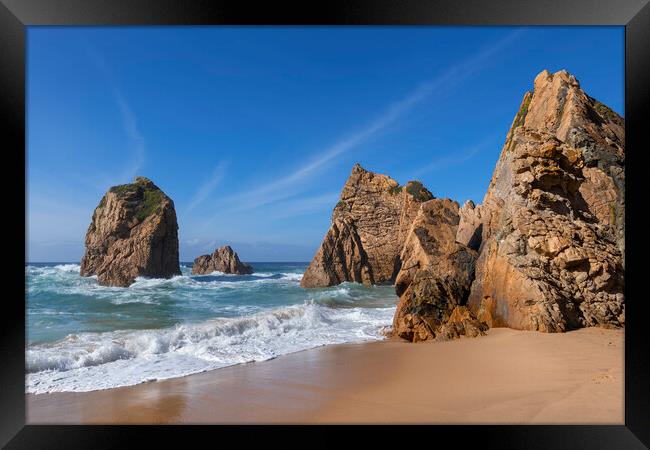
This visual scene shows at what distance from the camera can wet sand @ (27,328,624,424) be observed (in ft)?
9.82

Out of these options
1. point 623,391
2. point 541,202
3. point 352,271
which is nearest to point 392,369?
point 623,391

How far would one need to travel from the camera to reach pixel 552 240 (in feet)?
17.8

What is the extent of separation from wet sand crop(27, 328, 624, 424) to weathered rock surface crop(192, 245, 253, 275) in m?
39.0

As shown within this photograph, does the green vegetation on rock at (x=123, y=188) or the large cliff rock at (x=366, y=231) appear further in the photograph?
the green vegetation on rock at (x=123, y=188)

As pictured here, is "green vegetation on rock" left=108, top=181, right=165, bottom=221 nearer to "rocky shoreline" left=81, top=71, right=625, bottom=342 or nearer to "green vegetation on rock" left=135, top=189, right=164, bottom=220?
"green vegetation on rock" left=135, top=189, right=164, bottom=220

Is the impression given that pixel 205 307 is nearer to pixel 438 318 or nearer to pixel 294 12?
pixel 438 318

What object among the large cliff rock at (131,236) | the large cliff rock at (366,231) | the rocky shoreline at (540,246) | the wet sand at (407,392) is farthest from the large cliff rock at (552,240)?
the large cliff rock at (131,236)

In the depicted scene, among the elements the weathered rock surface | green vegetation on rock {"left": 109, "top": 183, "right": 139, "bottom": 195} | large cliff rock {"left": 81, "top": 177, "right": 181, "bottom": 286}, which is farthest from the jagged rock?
the weathered rock surface

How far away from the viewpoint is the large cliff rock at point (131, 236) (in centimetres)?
2553

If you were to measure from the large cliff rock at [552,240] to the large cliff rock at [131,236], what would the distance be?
24746mm

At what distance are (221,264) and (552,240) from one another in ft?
135

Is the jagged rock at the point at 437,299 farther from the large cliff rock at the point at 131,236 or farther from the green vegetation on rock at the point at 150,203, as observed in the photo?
the green vegetation on rock at the point at 150,203

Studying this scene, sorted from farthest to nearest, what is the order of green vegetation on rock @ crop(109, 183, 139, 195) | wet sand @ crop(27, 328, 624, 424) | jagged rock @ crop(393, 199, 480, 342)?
1. green vegetation on rock @ crop(109, 183, 139, 195)
2. jagged rock @ crop(393, 199, 480, 342)
3. wet sand @ crop(27, 328, 624, 424)

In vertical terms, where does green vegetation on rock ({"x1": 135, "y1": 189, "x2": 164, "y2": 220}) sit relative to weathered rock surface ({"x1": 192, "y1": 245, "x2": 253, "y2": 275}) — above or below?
above
